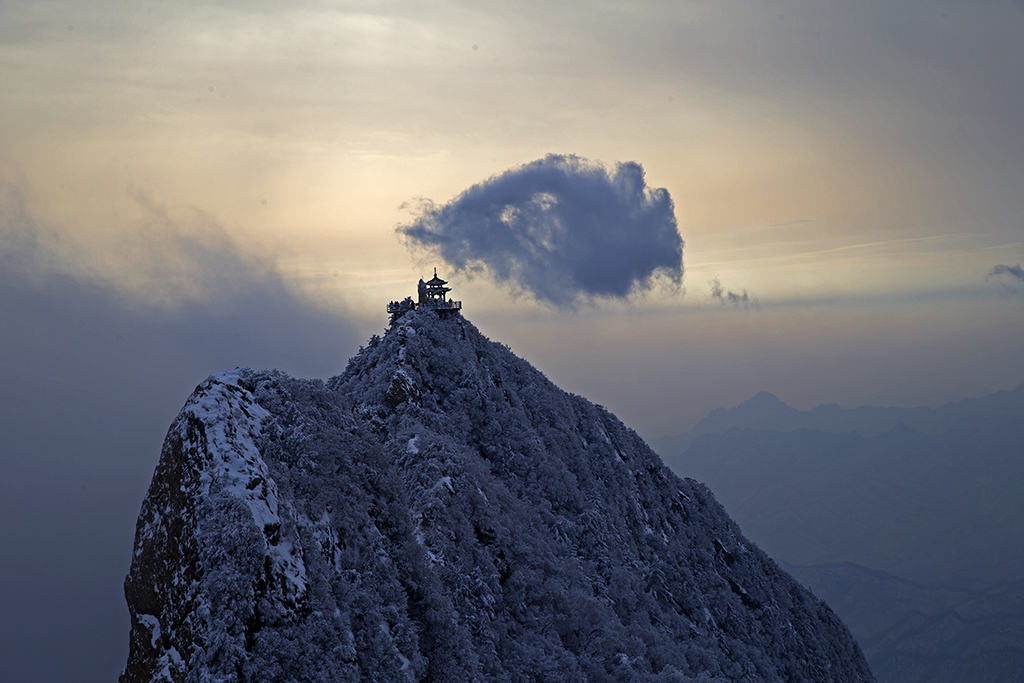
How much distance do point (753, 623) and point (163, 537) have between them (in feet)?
275

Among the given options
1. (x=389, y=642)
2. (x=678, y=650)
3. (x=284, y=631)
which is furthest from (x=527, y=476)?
(x=284, y=631)

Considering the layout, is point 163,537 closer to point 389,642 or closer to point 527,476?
point 389,642

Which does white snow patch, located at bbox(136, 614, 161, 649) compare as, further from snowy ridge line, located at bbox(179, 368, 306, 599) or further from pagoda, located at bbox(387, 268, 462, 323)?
pagoda, located at bbox(387, 268, 462, 323)

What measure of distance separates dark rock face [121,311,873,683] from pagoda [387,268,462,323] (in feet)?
12.9

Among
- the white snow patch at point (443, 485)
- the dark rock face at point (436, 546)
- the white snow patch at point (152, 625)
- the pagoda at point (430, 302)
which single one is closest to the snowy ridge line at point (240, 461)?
the dark rock face at point (436, 546)

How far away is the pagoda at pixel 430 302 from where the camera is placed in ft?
288

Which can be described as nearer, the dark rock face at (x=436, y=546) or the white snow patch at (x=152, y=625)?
the white snow patch at (x=152, y=625)

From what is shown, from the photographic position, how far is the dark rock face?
32.8 meters

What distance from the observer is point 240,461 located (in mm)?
36219

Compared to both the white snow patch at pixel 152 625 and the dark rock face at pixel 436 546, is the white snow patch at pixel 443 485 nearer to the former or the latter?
the dark rock face at pixel 436 546

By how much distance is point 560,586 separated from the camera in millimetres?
58219

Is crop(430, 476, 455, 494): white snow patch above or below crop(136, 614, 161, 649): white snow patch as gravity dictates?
above

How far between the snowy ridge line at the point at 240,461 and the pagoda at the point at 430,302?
4697 cm

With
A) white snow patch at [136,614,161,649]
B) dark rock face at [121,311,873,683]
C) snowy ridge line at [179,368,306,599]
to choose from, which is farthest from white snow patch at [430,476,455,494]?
white snow patch at [136,614,161,649]
